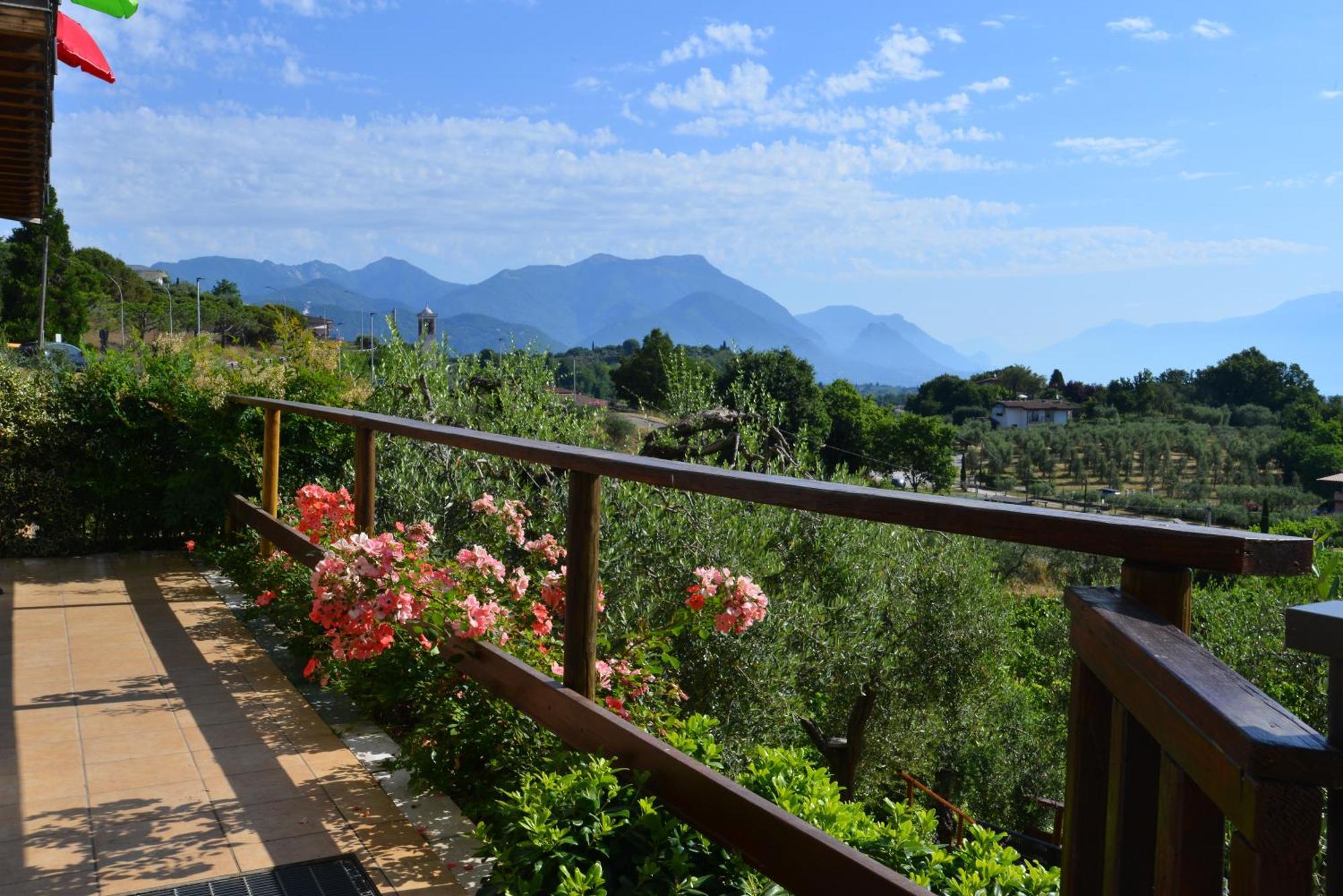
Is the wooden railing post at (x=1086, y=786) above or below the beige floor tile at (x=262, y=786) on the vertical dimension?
above

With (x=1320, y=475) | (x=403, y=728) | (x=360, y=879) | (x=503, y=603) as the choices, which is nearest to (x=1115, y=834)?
(x=360, y=879)

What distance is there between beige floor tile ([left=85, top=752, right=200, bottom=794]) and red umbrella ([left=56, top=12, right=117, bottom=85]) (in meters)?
4.26

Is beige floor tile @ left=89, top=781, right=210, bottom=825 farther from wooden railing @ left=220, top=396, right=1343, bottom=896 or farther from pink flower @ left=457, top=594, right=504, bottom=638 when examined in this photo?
wooden railing @ left=220, top=396, right=1343, bottom=896

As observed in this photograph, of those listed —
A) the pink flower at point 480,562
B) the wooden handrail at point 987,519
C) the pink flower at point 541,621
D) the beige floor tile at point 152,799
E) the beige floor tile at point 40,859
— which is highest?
the wooden handrail at point 987,519

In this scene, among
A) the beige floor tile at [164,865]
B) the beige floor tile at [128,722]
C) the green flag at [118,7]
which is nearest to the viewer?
the beige floor tile at [164,865]

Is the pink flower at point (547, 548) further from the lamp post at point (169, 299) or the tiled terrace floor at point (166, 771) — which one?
the lamp post at point (169, 299)

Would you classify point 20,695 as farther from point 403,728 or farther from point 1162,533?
point 1162,533

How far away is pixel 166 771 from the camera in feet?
11.0

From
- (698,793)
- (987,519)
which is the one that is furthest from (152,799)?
(987,519)

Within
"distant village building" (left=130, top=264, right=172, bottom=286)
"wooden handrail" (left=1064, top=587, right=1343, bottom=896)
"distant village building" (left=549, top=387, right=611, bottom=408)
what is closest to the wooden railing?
"wooden handrail" (left=1064, top=587, right=1343, bottom=896)

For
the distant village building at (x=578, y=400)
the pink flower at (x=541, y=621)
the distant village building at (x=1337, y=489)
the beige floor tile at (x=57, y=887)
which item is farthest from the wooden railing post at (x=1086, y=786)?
the distant village building at (x=1337, y=489)

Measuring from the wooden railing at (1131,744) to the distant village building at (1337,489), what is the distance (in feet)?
134

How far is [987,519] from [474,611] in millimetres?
1951

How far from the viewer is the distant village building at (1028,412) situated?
72312 mm
